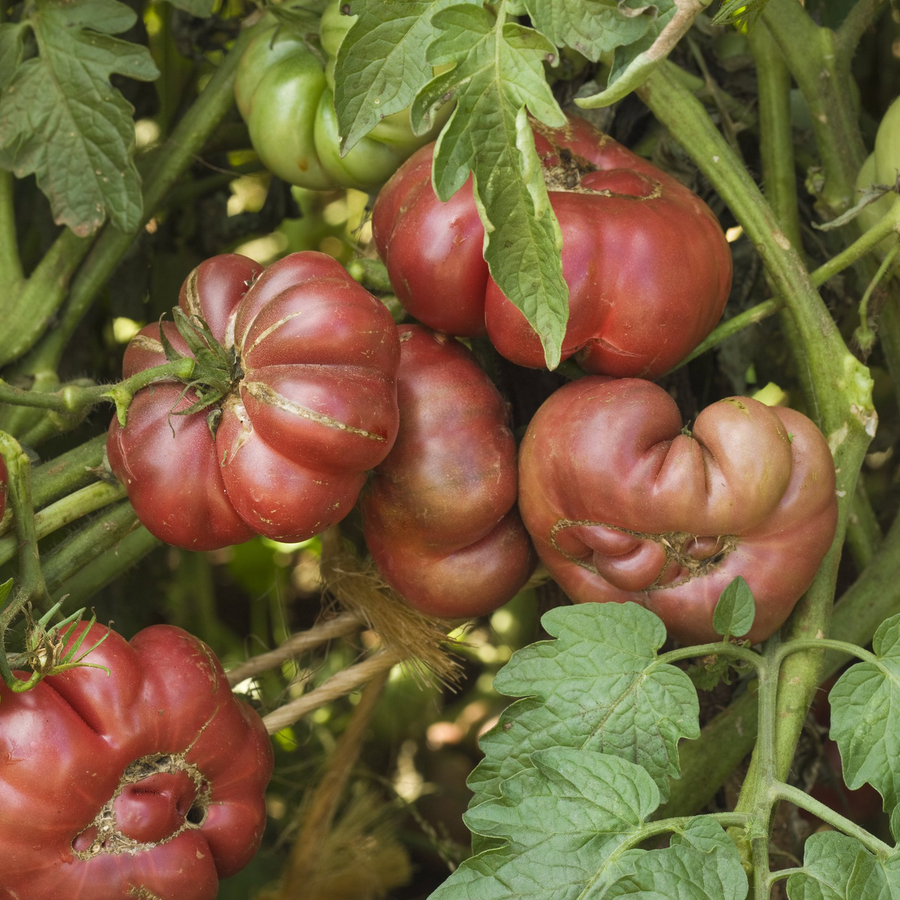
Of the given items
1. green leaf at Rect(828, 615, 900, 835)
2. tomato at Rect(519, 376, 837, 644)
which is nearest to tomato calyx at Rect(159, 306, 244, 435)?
tomato at Rect(519, 376, 837, 644)

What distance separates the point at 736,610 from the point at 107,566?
1.69ft

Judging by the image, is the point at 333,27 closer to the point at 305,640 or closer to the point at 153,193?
the point at 153,193

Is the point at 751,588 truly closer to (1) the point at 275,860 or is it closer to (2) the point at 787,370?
(2) the point at 787,370

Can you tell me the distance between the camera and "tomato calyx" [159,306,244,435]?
621mm

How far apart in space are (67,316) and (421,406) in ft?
1.27

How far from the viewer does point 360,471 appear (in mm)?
656

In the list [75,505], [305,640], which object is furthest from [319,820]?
[75,505]

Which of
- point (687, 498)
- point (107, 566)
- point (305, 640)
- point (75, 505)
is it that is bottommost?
point (305, 640)

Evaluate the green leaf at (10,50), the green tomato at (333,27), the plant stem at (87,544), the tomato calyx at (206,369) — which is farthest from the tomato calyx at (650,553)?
the green leaf at (10,50)

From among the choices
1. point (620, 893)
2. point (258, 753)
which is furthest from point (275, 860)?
point (620, 893)

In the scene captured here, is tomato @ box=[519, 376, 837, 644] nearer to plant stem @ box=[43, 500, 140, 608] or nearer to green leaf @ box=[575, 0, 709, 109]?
green leaf @ box=[575, 0, 709, 109]

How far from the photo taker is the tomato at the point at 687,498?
630 millimetres

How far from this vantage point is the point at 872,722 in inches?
23.3

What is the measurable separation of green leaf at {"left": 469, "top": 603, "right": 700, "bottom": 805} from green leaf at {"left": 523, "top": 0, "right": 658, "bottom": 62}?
34 centimetres
